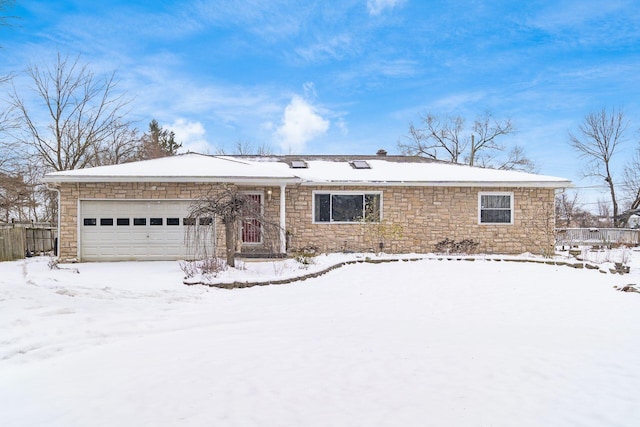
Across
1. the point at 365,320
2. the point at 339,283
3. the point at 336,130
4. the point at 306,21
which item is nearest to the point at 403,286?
the point at 339,283

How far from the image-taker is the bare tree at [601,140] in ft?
88.6

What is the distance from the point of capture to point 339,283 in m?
9.01

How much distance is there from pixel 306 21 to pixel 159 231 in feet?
27.6

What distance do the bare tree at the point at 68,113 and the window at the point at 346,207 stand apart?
1423cm

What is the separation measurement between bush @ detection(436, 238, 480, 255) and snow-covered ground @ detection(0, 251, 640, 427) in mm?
Answer: 5618

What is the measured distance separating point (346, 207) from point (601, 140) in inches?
876

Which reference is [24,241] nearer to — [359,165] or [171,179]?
[171,179]

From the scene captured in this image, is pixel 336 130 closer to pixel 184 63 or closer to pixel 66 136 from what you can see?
pixel 184 63

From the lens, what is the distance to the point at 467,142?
30641 mm

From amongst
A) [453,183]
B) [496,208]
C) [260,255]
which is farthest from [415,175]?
[260,255]

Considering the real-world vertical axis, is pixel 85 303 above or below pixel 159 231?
below

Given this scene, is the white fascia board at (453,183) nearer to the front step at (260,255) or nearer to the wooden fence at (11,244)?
the front step at (260,255)

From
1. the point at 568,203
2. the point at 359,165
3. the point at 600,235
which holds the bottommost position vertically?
the point at 600,235

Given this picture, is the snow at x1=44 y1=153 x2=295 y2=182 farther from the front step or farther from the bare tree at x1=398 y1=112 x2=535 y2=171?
the bare tree at x1=398 y1=112 x2=535 y2=171
